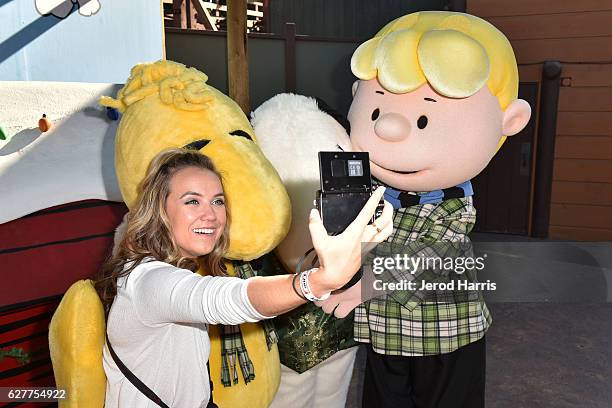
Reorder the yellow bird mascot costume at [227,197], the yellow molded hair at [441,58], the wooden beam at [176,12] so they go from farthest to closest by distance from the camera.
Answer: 1. the wooden beam at [176,12]
2. the yellow molded hair at [441,58]
3. the yellow bird mascot costume at [227,197]

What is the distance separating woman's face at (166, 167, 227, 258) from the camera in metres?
1.33

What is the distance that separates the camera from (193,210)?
1.33 meters

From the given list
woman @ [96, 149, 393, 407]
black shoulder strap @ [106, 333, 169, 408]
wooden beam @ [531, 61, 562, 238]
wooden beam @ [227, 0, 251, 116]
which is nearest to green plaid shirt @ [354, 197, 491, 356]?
woman @ [96, 149, 393, 407]

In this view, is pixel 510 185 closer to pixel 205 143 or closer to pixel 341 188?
pixel 205 143

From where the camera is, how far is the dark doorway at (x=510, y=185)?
6091mm

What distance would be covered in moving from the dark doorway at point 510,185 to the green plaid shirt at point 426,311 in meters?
4.59

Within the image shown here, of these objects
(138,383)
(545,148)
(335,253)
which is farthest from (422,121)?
(545,148)

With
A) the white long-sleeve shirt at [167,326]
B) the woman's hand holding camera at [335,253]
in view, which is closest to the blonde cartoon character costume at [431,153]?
the white long-sleeve shirt at [167,326]

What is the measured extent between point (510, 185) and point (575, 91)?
3.88 ft

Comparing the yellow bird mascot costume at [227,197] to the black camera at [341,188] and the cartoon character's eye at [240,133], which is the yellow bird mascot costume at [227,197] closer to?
the cartoon character's eye at [240,133]

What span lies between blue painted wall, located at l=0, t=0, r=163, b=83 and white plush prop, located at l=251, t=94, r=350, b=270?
225 cm

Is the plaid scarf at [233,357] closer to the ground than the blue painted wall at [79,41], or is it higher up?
closer to the ground

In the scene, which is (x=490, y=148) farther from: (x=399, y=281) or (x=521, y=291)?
(x=521, y=291)

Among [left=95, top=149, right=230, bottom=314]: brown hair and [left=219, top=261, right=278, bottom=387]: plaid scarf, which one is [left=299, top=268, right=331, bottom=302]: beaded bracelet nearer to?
[left=95, top=149, right=230, bottom=314]: brown hair
